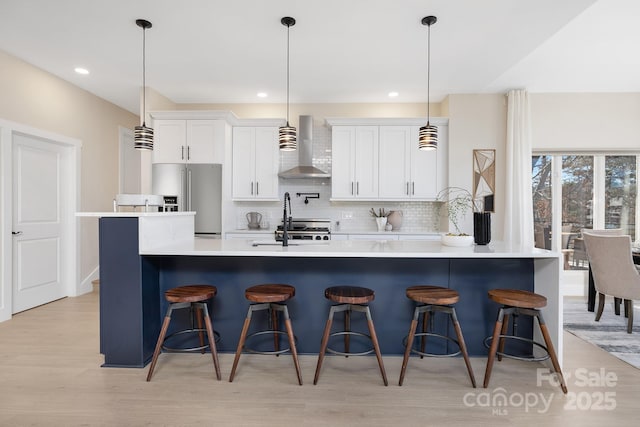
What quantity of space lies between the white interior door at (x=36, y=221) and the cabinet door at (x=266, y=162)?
8.49 feet

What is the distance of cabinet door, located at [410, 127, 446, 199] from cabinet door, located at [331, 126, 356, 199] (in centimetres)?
87

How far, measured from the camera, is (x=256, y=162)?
504 centimetres

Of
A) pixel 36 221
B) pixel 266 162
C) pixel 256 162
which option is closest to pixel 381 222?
pixel 266 162

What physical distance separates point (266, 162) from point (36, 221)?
2.94 meters

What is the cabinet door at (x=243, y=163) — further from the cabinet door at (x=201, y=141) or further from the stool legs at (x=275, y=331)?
the stool legs at (x=275, y=331)

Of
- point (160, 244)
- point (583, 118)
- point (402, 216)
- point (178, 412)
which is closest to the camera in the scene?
point (178, 412)

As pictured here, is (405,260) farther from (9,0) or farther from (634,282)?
(9,0)

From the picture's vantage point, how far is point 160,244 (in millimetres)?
2689

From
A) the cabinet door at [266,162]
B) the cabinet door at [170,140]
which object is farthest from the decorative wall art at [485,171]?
the cabinet door at [170,140]

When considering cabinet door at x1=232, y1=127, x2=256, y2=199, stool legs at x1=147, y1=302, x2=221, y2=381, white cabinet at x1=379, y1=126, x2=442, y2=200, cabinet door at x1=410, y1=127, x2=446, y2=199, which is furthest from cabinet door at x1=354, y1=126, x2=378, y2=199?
stool legs at x1=147, y1=302, x2=221, y2=381

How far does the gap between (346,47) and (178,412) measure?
11.1 ft

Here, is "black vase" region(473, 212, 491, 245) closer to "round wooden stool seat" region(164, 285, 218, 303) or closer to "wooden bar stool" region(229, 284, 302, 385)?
"wooden bar stool" region(229, 284, 302, 385)

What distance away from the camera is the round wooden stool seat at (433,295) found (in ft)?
7.42

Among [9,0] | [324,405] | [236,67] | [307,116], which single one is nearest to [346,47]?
[236,67]
